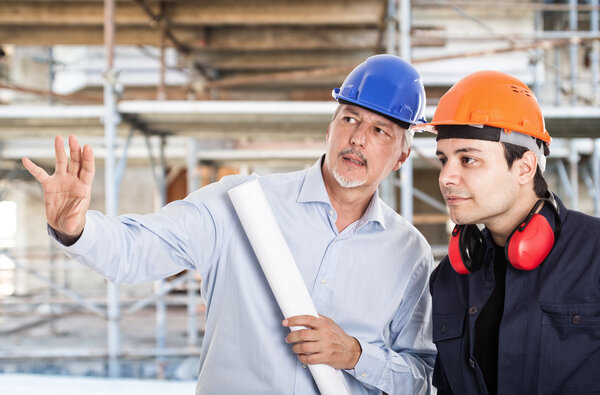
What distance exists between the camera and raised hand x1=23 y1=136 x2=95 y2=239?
1.48 metres

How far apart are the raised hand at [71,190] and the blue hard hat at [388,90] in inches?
42.8

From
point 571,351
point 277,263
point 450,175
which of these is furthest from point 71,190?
point 571,351

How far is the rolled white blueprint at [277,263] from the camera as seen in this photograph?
67.8 inches

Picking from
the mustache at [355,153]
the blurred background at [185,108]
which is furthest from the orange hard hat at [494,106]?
the blurred background at [185,108]

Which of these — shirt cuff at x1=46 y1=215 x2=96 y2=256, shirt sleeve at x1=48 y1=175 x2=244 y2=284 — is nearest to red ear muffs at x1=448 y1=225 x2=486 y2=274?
shirt sleeve at x1=48 y1=175 x2=244 y2=284

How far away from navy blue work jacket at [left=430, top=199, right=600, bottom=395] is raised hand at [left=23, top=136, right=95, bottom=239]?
133cm

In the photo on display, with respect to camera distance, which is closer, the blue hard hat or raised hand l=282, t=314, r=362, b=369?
raised hand l=282, t=314, r=362, b=369

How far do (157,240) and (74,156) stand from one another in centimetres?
47

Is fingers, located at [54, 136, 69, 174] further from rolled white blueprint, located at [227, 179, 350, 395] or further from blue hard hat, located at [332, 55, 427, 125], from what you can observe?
blue hard hat, located at [332, 55, 427, 125]

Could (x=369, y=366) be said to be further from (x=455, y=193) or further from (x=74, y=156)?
(x=74, y=156)

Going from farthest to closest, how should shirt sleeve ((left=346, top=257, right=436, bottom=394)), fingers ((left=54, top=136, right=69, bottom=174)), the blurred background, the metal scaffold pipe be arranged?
1. the blurred background
2. the metal scaffold pipe
3. shirt sleeve ((left=346, top=257, right=436, bottom=394))
4. fingers ((left=54, top=136, right=69, bottom=174))

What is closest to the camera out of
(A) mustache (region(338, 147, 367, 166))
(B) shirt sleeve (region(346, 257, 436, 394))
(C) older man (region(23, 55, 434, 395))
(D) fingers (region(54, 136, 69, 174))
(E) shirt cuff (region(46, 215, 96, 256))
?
(D) fingers (region(54, 136, 69, 174))

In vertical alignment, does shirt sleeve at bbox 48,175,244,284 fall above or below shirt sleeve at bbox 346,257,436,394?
above

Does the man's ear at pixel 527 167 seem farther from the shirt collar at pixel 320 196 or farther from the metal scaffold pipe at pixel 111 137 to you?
A: the metal scaffold pipe at pixel 111 137
